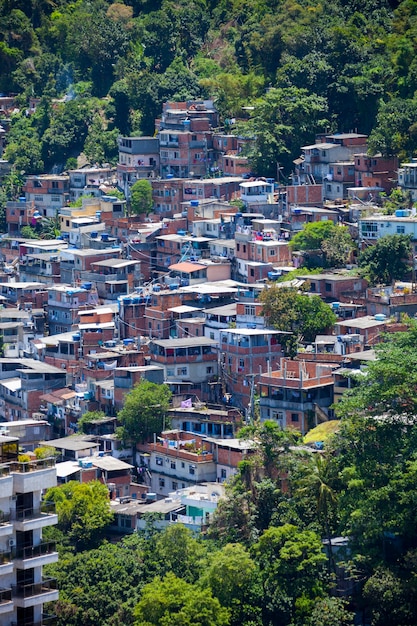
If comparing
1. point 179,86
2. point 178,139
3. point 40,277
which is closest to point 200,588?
point 40,277

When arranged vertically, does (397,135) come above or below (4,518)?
above

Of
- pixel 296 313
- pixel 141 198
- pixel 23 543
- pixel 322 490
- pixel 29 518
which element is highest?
pixel 141 198

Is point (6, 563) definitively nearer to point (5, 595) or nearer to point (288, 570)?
point (5, 595)

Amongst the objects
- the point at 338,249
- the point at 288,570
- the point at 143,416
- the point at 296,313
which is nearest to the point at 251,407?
the point at 143,416

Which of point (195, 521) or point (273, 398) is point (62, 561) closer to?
point (195, 521)

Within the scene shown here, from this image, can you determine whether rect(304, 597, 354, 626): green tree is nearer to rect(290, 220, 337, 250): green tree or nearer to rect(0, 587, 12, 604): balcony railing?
rect(0, 587, 12, 604): balcony railing

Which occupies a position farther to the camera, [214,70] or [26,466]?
[214,70]
